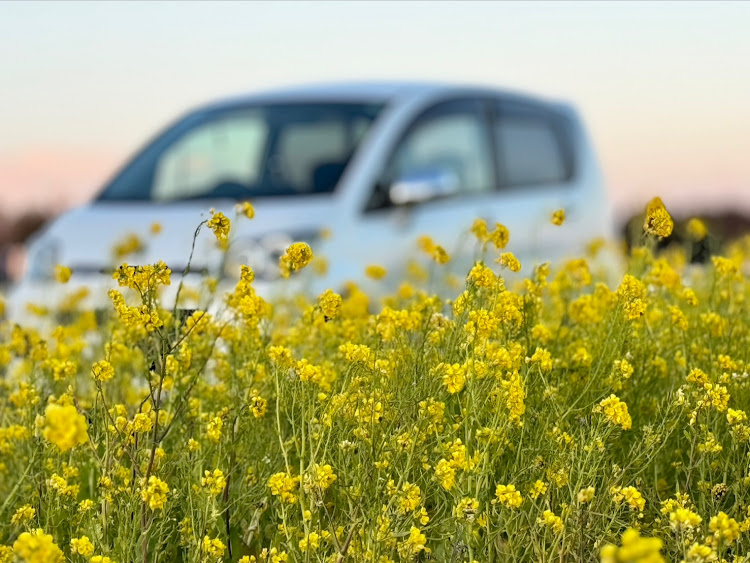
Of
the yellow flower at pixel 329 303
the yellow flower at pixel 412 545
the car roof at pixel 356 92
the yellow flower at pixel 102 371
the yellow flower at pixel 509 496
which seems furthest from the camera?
the car roof at pixel 356 92

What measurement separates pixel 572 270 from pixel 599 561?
2.03 m

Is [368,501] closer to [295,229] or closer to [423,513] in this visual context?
[423,513]

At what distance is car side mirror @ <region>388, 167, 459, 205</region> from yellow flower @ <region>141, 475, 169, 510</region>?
4.23 metres

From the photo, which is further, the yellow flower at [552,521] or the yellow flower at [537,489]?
the yellow flower at [537,489]

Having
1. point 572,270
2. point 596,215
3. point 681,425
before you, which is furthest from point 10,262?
point 681,425

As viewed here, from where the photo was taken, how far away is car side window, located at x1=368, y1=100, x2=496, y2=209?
7141mm

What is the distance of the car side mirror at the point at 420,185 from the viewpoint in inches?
267

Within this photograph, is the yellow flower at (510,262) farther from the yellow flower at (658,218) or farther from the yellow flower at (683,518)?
the yellow flower at (683,518)

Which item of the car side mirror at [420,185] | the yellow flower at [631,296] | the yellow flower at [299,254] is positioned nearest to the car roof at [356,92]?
the car side mirror at [420,185]

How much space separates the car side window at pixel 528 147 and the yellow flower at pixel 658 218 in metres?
5.20

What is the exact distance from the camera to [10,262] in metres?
18.8

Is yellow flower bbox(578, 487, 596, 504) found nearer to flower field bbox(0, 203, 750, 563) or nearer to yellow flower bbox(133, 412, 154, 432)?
flower field bbox(0, 203, 750, 563)

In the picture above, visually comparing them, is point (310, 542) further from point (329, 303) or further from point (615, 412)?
point (615, 412)

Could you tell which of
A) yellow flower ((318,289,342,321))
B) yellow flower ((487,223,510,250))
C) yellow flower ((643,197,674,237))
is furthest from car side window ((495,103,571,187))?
yellow flower ((318,289,342,321))
